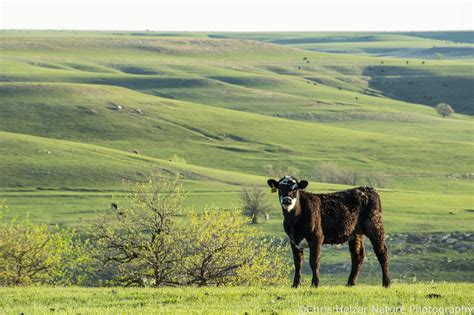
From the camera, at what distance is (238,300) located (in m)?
18.2

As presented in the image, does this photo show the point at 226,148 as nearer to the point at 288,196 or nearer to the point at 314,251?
the point at 314,251

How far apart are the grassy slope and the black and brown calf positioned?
40777 mm

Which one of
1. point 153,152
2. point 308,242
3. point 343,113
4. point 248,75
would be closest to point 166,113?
point 153,152

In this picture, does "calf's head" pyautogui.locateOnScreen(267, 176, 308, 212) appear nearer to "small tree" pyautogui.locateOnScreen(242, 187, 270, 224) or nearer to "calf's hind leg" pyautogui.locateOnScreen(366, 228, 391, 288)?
"calf's hind leg" pyautogui.locateOnScreen(366, 228, 391, 288)

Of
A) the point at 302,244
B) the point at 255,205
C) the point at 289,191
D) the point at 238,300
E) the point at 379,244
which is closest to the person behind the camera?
the point at 238,300

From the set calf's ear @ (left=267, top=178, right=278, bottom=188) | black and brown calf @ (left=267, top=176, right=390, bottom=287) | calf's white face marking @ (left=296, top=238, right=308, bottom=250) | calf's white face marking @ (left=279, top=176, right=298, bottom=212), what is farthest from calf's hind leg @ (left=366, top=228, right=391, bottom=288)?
calf's ear @ (left=267, top=178, right=278, bottom=188)

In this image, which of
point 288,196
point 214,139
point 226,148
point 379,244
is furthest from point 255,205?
point 214,139

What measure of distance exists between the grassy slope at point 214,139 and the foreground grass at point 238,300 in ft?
138

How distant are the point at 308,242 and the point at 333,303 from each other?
2.91 m

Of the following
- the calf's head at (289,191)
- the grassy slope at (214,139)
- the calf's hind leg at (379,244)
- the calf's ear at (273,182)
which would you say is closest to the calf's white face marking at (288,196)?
the calf's head at (289,191)

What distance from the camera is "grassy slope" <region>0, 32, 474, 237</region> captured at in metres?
79.4

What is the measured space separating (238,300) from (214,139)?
96915 mm

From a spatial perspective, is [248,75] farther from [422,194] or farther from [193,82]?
[422,194]

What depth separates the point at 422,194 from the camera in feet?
272
